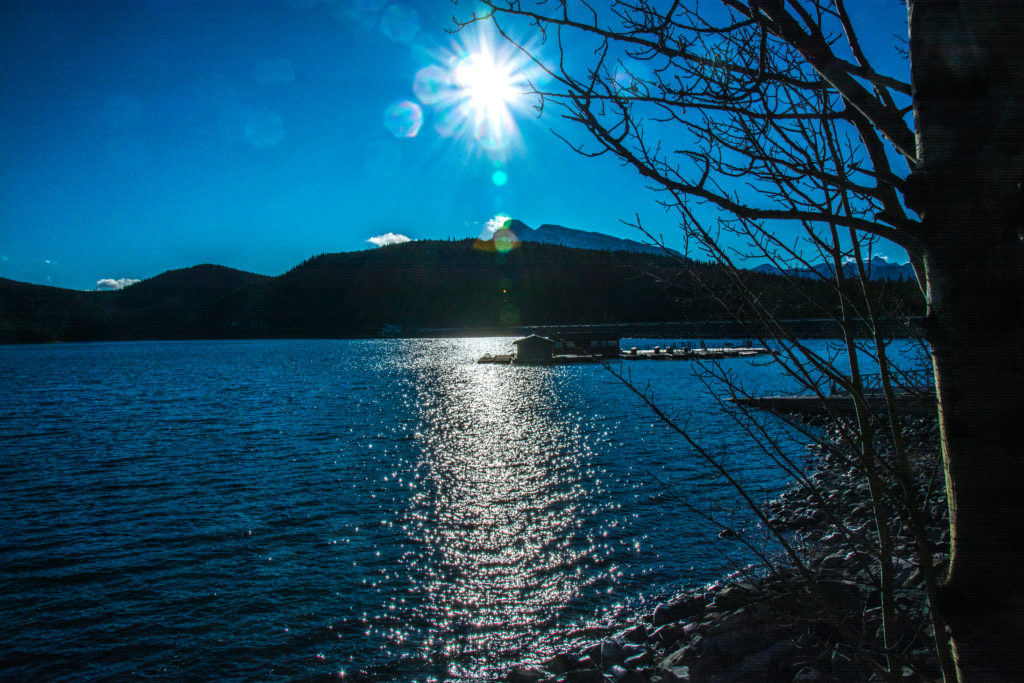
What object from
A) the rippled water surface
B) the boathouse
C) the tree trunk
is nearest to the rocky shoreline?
the rippled water surface

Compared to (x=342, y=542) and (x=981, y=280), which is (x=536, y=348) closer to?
(x=342, y=542)

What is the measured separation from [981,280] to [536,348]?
7912cm

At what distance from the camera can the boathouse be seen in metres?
80.4

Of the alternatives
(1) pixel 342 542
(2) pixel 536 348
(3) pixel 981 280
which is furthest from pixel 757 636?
(2) pixel 536 348

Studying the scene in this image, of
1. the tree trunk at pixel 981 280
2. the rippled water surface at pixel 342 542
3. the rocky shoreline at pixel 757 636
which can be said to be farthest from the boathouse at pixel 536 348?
the tree trunk at pixel 981 280

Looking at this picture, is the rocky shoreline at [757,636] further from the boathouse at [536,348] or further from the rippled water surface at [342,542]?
the boathouse at [536,348]

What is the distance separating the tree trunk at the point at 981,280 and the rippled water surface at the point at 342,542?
6.67 feet

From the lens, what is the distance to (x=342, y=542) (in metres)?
15.0

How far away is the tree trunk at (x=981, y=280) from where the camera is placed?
157cm

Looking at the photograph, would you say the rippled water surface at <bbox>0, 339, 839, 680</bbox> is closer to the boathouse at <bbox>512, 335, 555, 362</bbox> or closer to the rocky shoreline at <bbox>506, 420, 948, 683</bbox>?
the rocky shoreline at <bbox>506, 420, 948, 683</bbox>

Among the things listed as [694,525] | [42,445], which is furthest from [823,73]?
[42,445]

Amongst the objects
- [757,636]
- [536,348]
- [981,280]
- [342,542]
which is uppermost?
[981,280]

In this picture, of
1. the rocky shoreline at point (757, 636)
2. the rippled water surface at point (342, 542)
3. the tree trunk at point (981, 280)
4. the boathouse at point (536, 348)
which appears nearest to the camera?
the tree trunk at point (981, 280)

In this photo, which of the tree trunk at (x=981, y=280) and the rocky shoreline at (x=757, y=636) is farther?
the rocky shoreline at (x=757, y=636)
